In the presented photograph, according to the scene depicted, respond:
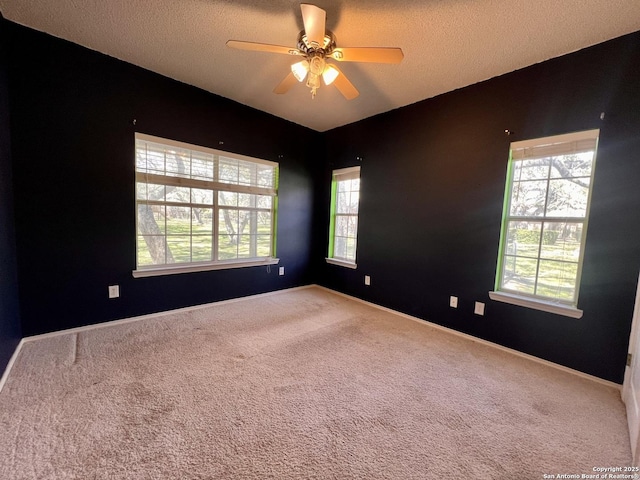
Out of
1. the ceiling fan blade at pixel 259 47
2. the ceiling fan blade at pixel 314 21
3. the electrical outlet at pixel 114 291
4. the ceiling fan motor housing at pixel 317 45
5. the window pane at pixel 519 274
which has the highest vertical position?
the ceiling fan motor housing at pixel 317 45

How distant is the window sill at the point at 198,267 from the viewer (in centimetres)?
284

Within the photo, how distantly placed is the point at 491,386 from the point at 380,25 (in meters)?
2.83

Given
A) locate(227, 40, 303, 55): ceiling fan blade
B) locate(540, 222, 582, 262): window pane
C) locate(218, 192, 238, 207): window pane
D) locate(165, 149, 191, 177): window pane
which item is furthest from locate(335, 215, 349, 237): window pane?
locate(227, 40, 303, 55): ceiling fan blade

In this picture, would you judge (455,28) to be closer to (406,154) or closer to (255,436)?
(406,154)

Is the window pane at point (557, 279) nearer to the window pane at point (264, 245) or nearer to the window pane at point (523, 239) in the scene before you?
the window pane at point (523, 239)

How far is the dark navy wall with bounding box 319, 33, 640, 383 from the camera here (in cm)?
199

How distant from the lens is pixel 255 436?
1.41 m

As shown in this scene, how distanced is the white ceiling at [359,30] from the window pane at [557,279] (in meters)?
1.80

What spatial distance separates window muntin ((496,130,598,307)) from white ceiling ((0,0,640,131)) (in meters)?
0.78

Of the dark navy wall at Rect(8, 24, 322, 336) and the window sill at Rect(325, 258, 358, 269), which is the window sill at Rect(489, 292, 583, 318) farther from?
the dark navy wall at Rect(8, 24, 322, 336)

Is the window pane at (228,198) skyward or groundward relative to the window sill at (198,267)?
skyward

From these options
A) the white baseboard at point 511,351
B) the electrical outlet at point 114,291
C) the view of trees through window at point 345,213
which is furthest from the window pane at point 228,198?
the white baseboard at point 511,351

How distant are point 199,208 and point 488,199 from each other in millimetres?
3258

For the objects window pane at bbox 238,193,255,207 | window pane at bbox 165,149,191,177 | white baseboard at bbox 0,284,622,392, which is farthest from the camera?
window pane at bbox 238,193,255,207
